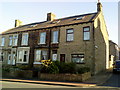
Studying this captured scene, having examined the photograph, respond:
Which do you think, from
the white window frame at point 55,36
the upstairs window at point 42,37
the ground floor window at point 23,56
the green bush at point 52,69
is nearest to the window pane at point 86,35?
the white window frame at point 55,36

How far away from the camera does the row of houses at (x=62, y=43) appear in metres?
16.8

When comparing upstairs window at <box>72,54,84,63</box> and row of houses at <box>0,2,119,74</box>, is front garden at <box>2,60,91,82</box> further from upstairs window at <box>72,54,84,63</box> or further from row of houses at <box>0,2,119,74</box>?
row of houses at <box>0,2,119,74</box>

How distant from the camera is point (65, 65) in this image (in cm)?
1462

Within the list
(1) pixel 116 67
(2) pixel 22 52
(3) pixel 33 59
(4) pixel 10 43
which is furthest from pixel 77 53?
(4) pixel 10 43

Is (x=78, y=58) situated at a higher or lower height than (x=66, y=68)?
higher

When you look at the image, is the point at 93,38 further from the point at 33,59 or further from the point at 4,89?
the point at 4,89

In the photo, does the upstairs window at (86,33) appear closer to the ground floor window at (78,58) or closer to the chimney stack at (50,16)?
the ground floor window at (78,58)

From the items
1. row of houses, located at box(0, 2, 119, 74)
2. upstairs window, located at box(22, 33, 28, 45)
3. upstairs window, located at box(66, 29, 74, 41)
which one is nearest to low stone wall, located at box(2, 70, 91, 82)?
row of houses, located at box(0, 2, 119, 74)

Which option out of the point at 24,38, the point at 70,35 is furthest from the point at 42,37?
the point at 70,35

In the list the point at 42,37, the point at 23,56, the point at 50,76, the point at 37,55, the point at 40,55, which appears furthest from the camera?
the point at 23,56

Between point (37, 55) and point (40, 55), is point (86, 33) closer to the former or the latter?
point (40, 55)

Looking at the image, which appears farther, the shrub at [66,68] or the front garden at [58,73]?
the shrub at [66,68]

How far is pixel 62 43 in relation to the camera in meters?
18.8

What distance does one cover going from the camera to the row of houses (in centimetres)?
1684
